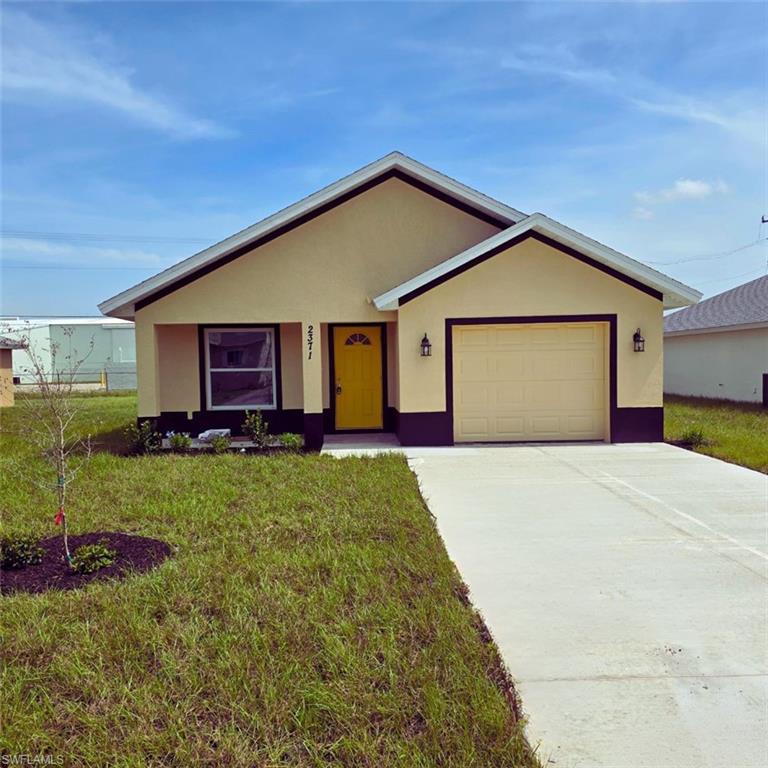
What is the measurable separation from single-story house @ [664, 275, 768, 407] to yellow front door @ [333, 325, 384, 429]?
11712 mm

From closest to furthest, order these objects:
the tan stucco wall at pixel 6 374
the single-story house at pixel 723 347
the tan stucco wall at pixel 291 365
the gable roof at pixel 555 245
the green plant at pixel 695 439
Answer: the gable roof at pixel 555 245 < the green plant at pixel 695 439 < the tan stucco wall at pixel 291 365 < the single-story house at pixel 723 347 < the tan stucco wall at pixel 6 374

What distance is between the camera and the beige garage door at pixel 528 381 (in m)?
12.5

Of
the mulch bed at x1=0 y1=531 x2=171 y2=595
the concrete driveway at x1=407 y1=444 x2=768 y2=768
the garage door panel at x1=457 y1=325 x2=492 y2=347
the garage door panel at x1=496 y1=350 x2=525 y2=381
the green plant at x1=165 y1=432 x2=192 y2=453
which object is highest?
the garage door panel at x1=457 y1=325 x2=492 y2=347

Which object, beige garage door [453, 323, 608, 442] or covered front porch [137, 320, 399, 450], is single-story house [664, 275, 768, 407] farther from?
covered front porch [137, 320, 399, 450]

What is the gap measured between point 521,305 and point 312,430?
15.3 ft

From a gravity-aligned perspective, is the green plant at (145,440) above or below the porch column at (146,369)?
below

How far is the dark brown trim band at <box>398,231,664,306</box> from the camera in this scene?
12.0m

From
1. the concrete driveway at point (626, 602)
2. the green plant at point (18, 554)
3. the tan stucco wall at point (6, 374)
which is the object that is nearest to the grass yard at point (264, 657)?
the concrete driveway at point (626, 602)

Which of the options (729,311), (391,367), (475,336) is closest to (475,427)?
(475,336)

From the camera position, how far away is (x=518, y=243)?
474 inches

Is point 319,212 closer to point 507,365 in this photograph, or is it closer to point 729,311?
point 507,365

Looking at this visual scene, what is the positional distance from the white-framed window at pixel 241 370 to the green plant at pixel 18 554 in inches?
334

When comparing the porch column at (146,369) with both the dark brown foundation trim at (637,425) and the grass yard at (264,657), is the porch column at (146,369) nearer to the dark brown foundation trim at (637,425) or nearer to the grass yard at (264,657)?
the grass yard at (264,657)

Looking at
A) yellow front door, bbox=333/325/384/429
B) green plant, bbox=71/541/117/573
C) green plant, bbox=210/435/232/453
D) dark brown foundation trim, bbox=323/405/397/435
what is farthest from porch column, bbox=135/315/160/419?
green plant, bbox=71/541/117/573
